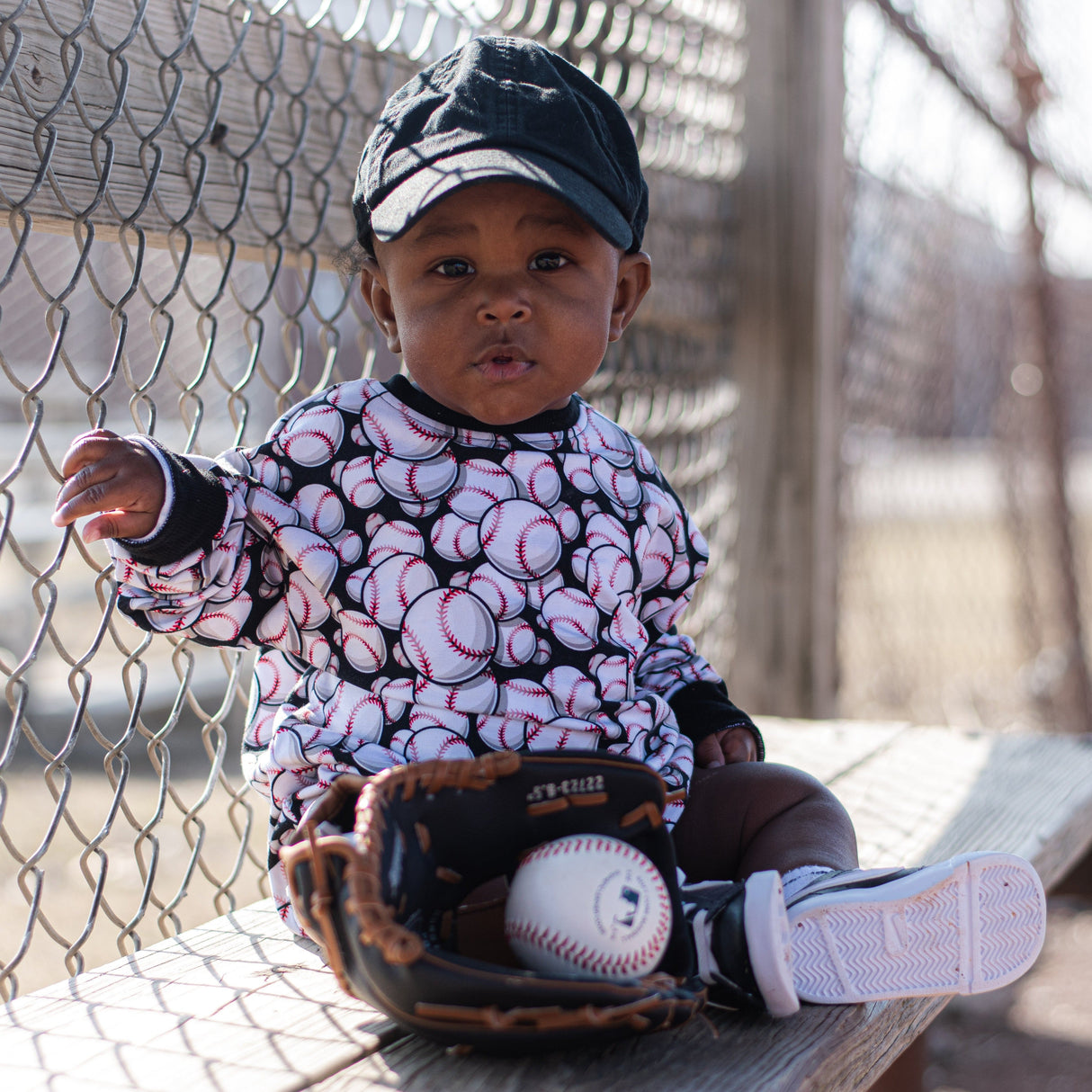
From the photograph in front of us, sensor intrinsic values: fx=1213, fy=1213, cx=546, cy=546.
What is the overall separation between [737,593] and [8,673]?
2243mm

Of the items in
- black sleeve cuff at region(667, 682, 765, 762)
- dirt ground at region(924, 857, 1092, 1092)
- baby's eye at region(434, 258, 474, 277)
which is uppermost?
baby's eye at region(434, 258, 474, 277)

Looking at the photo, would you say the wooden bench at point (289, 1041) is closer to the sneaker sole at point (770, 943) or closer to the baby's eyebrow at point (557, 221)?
the sneaker sole at point (770, 943)

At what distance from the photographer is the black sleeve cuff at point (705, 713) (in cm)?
183

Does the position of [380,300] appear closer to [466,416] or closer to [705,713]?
[466,416]

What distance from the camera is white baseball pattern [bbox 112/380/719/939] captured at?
5.10 feet

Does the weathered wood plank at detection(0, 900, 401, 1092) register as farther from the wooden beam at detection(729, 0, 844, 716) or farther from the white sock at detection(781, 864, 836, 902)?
the wooden beam at detection(729, 0, 844, 716)

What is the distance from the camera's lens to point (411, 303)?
1588 mm

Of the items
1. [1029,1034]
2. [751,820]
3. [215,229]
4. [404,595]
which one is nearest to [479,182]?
[404,595]

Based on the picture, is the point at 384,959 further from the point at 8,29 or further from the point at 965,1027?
the point at 965,1027

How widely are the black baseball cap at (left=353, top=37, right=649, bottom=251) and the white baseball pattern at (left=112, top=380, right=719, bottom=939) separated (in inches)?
11.0

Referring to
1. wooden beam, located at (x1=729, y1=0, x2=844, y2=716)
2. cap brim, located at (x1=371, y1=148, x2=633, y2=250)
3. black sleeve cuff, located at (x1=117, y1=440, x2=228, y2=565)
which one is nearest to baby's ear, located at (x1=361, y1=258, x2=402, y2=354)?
cap brim, located at (x1=371, y1=148, x2=633, y2=250)

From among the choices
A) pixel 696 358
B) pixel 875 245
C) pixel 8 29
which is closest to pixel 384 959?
pixel 8 29

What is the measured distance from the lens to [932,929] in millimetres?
1395

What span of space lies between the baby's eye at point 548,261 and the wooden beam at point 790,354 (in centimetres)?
188
